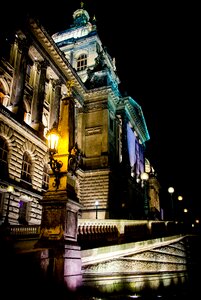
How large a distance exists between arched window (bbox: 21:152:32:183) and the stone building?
0.09 m

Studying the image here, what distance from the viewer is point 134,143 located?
48.9 meters

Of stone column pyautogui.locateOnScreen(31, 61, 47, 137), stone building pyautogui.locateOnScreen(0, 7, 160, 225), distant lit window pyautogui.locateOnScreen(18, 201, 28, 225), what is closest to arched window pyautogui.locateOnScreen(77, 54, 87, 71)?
stone building pyautogui.locateOnScreen(0, 7, 160, 225)

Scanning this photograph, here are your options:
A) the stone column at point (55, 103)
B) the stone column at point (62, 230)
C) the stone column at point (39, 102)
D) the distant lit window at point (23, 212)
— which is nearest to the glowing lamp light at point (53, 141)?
the stone column at point (62, 230)

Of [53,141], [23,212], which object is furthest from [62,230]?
[23,212]

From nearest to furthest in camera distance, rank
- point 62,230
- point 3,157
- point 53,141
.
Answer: point 62,230 < point 53,141 < point 3,157

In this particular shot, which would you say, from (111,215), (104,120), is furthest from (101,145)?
(111,215)

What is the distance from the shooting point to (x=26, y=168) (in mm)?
24406

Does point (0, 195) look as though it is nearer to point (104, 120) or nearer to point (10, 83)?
point (10, 83)

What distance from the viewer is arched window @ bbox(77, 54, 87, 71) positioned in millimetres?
46406

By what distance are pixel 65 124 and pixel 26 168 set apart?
48.3 ft

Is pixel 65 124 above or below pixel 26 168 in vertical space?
below

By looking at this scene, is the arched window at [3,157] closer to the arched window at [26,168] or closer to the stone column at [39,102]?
the arched window at [26,168]

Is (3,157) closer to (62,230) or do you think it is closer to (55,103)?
(55,103)

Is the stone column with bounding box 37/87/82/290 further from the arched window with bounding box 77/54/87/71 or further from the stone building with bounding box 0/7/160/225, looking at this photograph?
the arched window with bounding box 77/54/87/71
